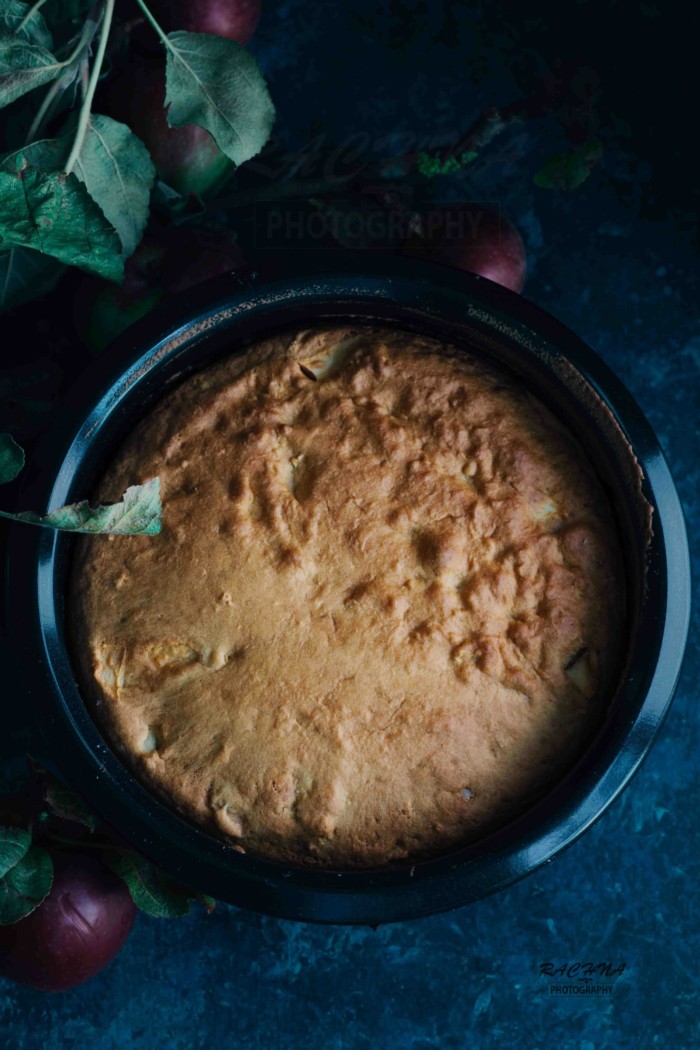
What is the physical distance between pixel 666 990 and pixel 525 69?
115cm

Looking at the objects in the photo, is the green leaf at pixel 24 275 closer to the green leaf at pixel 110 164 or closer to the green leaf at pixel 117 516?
the green leaf at pixel 110 164

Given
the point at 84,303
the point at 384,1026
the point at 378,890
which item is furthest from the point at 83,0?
the point at 384,1026

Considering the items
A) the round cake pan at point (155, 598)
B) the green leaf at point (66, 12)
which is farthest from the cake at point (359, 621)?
the green leaf at point (66, 12)

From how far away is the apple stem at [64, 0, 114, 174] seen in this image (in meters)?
1.22

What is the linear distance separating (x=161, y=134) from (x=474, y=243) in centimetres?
39

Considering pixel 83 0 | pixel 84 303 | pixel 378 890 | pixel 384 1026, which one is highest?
pixel 83 0

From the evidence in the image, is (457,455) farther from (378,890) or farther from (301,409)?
(378,890)

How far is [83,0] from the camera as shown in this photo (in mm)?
1340

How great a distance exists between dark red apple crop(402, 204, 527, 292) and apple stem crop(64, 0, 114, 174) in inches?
15.6

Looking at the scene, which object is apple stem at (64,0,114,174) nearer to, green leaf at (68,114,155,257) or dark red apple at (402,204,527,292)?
green leaf at (68,114,155,257)

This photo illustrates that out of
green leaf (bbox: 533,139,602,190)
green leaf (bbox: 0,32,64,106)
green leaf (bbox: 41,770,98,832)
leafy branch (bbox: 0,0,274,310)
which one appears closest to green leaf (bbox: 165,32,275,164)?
leafy branch (bbox: 0,0,274,310)

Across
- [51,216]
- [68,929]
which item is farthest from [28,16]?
[68,929]

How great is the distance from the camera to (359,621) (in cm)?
106

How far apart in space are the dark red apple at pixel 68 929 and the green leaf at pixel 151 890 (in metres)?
0.04
